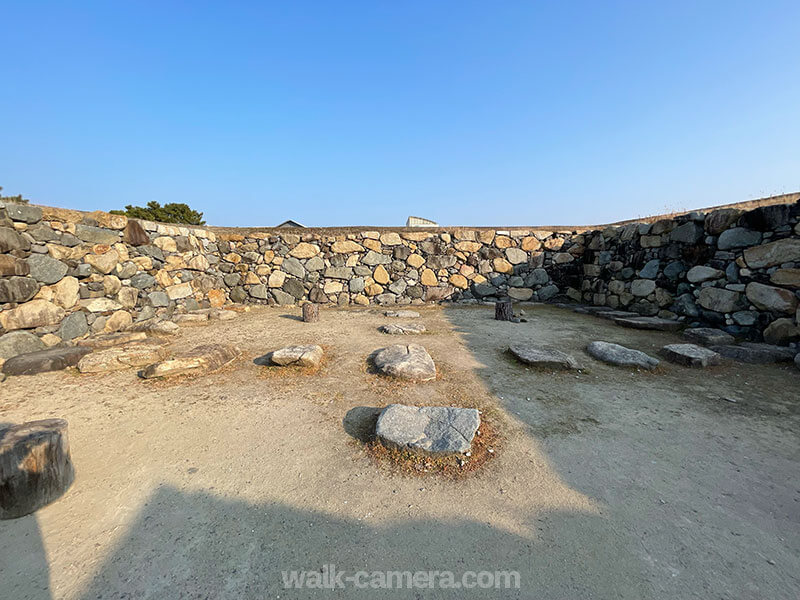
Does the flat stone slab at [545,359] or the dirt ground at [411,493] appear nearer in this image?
the dirt ground at [411,493]

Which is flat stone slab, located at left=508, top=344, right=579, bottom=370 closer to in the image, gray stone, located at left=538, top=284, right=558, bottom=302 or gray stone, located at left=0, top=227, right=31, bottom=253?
gray stone, located at left=538, top=284, right=558, bottom=302

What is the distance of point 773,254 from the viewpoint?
4.09m

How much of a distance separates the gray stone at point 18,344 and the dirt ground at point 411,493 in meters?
0.78

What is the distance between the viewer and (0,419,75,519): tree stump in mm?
1521

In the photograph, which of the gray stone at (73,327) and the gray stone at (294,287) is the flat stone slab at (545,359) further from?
the gray stone at (73,327)

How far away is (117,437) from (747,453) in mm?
4203

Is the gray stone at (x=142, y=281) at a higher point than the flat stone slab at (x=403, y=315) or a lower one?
higher

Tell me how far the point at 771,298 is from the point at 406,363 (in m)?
4.82

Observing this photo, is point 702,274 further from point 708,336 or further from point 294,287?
point 294,287

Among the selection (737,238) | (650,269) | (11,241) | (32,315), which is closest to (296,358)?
(32,315)

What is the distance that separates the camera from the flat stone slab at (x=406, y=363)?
313 cm

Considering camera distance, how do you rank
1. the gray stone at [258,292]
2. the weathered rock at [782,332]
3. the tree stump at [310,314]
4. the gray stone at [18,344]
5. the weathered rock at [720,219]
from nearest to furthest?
the gray stone at [18,344] < the weathered rock at [782,332] < the weathered rock at [720,219] < the tree stump at [310,314] < the gray stone at [258,292]

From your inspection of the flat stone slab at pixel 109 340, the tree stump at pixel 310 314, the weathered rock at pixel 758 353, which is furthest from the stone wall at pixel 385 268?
the tree stump at pixel 310 314

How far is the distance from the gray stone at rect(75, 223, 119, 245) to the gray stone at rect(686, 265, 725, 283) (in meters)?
9.32
